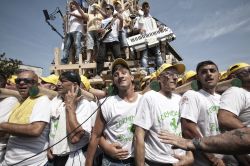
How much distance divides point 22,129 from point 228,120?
2625 mm

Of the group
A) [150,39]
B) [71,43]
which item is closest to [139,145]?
[150,39]

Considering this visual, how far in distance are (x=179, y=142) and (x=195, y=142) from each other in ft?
0.52

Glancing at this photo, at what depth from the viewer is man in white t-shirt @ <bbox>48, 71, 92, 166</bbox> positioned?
9.72 ft

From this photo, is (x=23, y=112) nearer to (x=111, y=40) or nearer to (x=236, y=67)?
(x=236, y=67)

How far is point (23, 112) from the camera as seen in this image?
3006 millimetres

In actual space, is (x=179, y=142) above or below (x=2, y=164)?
above

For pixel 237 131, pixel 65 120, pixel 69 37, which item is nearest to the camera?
pixel 237 131

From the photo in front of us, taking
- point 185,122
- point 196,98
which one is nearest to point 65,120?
point 185,122

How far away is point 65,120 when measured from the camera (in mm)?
3105

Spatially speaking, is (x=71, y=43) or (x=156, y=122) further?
(x=71, y=43)

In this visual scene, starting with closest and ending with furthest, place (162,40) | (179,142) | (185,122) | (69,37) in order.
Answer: (179,142)
(185,122)
(162,40)
(69,37)

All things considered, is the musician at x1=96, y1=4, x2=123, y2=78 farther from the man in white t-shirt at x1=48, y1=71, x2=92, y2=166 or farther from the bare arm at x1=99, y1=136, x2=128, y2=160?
the bare arm at x1=99, y1=136, x2=128, y2=160

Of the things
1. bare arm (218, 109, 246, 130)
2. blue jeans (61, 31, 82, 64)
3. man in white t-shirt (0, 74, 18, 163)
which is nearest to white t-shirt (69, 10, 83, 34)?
blue jeans (61, 31, 82, 64)

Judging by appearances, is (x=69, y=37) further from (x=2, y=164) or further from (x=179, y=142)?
(x=179, y=142)
